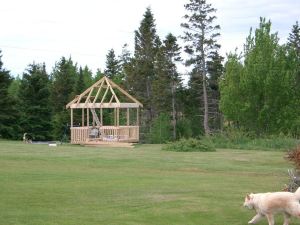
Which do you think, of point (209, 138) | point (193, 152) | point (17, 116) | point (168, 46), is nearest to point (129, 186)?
point (193, 152)

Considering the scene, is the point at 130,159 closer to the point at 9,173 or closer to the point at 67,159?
the point at 67,159

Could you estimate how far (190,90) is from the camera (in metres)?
47.0

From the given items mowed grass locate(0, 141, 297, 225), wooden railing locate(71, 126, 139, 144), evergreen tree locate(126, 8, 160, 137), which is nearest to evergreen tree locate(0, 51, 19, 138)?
evergreen tree locate(126, 8, 160, 137)

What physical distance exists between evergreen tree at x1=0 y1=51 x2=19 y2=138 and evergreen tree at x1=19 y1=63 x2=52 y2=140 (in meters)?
0.78

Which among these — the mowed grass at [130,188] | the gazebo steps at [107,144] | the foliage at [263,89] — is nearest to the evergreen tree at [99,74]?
the foliage at [263,89]

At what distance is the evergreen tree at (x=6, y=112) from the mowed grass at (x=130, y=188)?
22.1 metres

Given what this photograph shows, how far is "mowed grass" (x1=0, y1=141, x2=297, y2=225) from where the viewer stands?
9273 millimetres

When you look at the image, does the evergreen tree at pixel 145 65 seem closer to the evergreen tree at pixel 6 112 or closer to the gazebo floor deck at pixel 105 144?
the evergreen tree at pixel 6 112

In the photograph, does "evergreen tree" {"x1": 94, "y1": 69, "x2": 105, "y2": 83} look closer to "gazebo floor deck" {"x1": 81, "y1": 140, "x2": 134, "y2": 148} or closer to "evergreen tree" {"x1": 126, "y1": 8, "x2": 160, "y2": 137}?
"evergreen tree" {"x1": 126, "y1": 8, "x2": 160, "y2": 137}

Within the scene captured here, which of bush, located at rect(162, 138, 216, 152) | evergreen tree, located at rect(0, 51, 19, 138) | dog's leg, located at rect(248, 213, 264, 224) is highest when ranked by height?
evergreen tree, located at rect(0, 51, 19, 138)

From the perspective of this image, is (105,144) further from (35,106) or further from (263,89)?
(35,106)

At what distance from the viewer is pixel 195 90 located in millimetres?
47219

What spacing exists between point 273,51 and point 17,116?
1981 cm

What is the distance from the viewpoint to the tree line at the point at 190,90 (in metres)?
34.8
